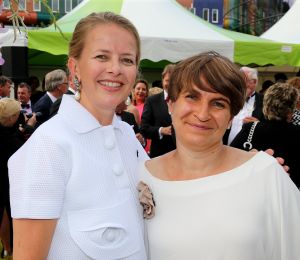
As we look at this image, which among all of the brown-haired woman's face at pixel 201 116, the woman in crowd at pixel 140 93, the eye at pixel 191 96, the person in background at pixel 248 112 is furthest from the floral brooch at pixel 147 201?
the woman in crowd at pixel 140 93

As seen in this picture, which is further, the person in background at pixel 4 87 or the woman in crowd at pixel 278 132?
→ the person in background at pixel 4 87

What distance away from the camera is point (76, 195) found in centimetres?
150

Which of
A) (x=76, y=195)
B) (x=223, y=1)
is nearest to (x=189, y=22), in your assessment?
(x=76, y=195)

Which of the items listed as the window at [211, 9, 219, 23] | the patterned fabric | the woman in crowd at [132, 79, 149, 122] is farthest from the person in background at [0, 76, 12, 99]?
the window at [211, 9, 219, 23]

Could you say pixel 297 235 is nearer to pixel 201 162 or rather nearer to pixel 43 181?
pixel 201 162

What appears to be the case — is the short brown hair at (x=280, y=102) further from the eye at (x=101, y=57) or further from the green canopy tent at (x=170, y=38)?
the green canopy tent at (x=170, y=38)

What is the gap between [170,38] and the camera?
683 cm

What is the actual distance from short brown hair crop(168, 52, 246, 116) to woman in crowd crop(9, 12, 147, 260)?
0.57 ft

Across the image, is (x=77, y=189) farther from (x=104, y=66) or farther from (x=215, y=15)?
(x=215, y=15)

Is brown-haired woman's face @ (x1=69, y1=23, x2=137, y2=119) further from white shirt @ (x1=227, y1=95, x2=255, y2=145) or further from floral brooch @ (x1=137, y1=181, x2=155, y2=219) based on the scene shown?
white shirt @ (x1=227, y1=95, x2=255, y2=145)

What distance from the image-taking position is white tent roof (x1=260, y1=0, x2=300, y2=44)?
8.88m

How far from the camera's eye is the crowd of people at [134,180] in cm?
147

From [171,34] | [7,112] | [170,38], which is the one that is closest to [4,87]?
[7,112]

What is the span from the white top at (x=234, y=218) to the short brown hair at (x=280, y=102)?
210 centimetres
